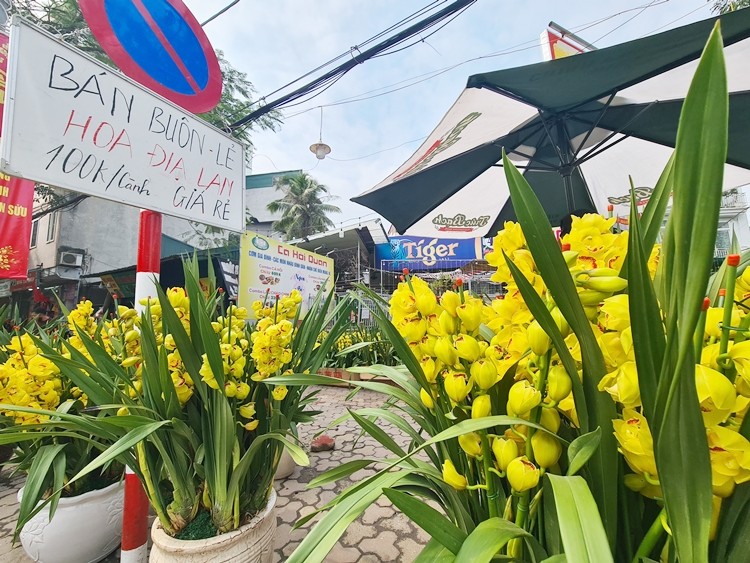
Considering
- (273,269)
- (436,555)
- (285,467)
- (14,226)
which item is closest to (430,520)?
(436,555)

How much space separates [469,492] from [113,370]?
0.91 m

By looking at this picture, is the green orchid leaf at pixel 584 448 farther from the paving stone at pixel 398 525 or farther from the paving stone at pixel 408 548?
the paving stone at pixel 398 525

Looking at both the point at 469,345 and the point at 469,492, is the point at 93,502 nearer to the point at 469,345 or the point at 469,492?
the point at 469,492

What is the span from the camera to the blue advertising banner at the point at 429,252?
848 centimetres

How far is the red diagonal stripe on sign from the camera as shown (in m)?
1.12

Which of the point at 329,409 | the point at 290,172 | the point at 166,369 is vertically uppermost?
the point at 290,172

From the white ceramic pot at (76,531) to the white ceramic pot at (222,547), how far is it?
0.35 meters

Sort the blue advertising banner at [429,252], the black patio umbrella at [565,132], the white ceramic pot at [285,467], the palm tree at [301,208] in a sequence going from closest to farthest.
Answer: the black patio umbrella at [565,132], the white ceramic pot at [285,467], the blue advertising banner at [429,252], the palm tree at [301,208]

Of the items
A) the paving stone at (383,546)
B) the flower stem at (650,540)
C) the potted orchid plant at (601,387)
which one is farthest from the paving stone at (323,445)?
the flower stem at (650,540)

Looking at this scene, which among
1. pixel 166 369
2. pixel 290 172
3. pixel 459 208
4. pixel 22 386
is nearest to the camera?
pixel 166 369

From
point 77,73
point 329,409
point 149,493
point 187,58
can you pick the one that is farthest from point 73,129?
point 329,409

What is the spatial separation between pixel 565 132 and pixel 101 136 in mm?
2400

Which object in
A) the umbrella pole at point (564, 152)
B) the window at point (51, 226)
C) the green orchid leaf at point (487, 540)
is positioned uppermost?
the window at point (51, 226)

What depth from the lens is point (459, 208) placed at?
10.3 ft
